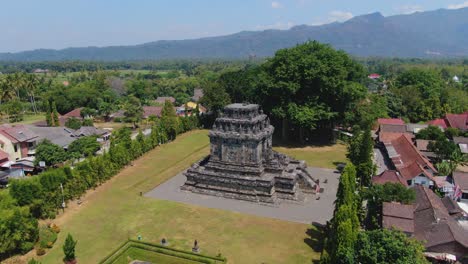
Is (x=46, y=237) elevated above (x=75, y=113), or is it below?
below

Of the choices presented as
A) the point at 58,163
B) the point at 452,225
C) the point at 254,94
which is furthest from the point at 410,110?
the point at 58,163

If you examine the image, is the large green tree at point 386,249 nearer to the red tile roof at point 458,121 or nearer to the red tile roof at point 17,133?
the red tile roof at point 458,121

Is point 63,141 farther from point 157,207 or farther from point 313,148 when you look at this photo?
point 313,148

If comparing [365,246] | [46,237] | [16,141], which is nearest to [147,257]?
[46,237]

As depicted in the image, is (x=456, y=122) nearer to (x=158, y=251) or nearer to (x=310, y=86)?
(x=310, y=86)

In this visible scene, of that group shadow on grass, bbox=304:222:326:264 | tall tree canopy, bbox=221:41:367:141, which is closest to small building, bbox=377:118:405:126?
tall tree canopy, bbox=221:41:367:141

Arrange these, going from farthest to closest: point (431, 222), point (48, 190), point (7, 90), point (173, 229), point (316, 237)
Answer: point (7, 90) → point (48, 190) → point (173, 229) → point (316, 237) → point (431, 222)
